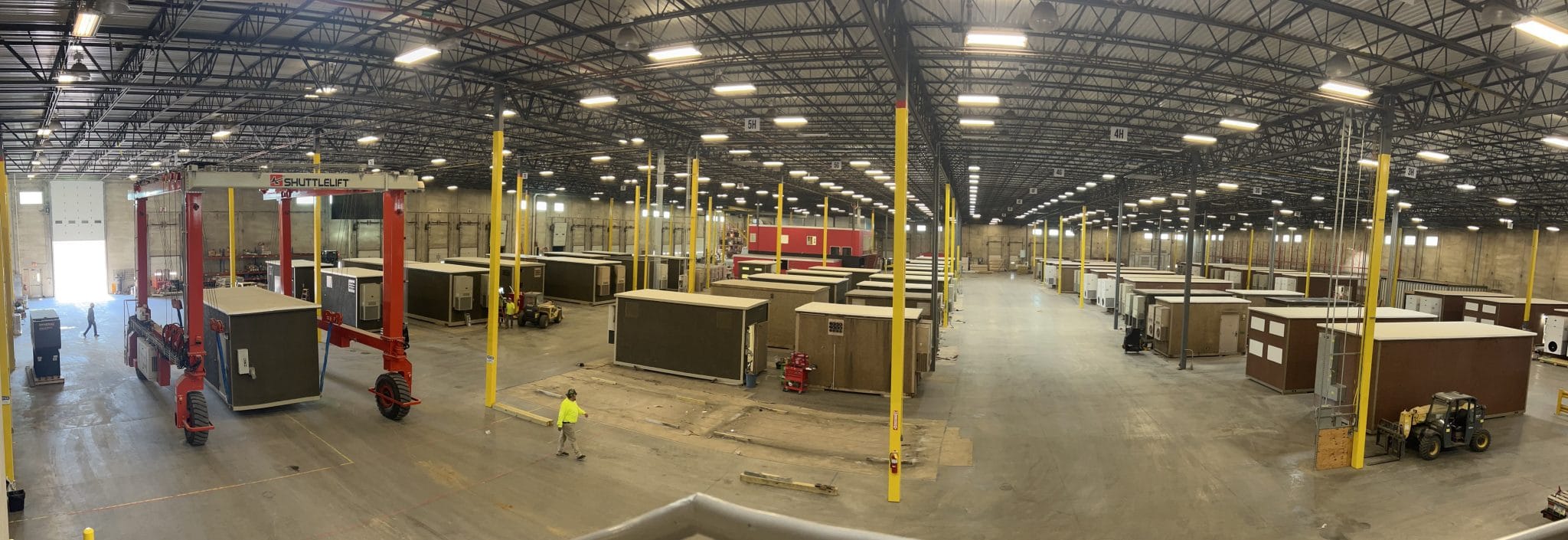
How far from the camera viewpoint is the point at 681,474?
1262 centimetres

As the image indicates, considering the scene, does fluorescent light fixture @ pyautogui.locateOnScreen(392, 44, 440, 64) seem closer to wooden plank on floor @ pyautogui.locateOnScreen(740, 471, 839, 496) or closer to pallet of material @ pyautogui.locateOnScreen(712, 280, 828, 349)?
wooden plank on floor @ pyautogui.locateOnScreen(740, 471, 839, 496)

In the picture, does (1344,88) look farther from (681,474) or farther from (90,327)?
(90,327)

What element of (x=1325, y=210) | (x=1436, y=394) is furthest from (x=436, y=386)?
(x=1325, y=210)

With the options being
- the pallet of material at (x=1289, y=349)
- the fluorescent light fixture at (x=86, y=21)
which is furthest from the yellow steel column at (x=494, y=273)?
the pallet of material at (x=1289, y=349)

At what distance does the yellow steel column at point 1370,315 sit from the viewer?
13.9m

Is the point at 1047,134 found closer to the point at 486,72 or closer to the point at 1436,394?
the point at 1436,394

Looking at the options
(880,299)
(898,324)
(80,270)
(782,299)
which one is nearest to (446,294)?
(782,299)

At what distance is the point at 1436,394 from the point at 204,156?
51.9m

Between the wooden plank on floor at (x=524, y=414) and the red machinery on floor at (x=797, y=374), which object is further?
the red machinery on floor at (x=797, y=374)

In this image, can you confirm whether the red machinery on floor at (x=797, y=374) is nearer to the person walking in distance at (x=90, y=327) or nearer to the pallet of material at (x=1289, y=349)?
the pallet of material at (x=1289, y=349)

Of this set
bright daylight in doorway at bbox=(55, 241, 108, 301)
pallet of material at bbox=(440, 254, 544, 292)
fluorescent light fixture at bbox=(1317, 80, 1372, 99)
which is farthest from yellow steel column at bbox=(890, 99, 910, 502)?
bright daylight in doorway at bbox=(55, 241, 108, 301)

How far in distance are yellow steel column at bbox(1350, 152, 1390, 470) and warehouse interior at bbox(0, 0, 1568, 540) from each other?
0.10 metres

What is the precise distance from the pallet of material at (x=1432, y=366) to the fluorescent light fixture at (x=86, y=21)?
22813 mm

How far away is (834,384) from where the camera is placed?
18766 millimetres
